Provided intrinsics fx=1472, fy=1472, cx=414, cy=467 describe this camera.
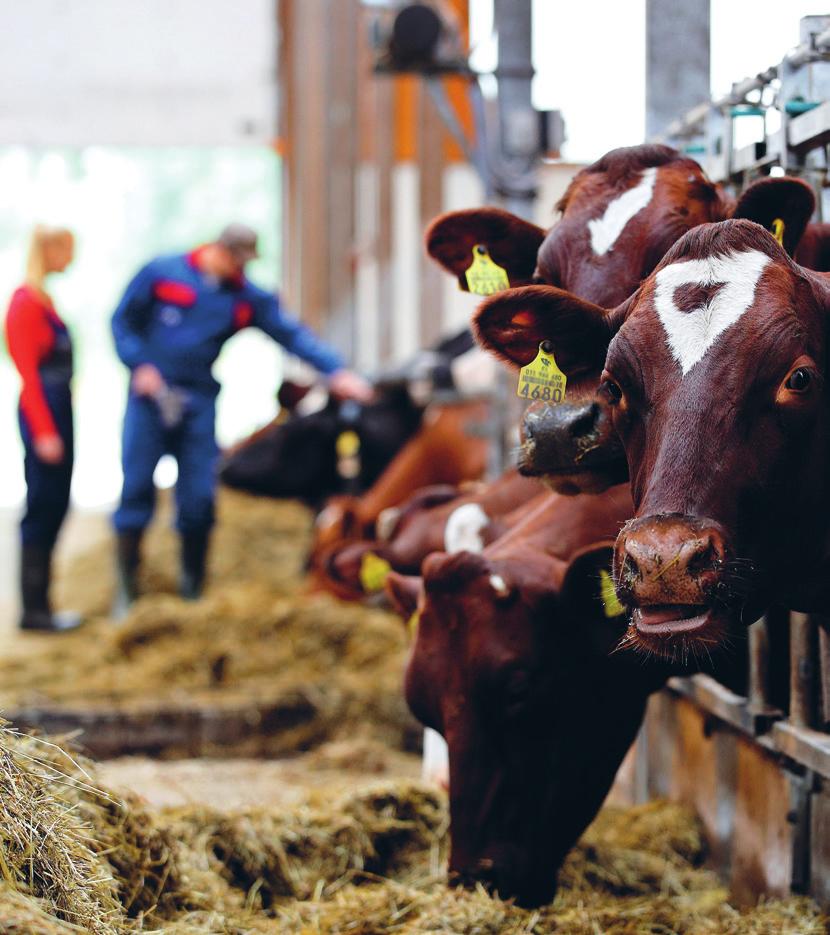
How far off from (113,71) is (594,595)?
17.2 metres

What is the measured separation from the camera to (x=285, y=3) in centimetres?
2064

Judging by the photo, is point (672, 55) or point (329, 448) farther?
point (329, 448)

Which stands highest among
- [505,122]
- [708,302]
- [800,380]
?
[505,122]

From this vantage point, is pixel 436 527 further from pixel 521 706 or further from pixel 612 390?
pixel 612 390

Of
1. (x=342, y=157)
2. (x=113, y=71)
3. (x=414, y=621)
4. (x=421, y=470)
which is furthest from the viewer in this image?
(x=113, y=71)

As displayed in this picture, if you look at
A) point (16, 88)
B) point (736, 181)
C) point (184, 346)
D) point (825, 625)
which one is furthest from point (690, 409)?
point (16, 88)

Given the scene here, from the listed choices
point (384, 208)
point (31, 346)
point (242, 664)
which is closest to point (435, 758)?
point (242, 664)

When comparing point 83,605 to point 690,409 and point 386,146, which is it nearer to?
point 386,146

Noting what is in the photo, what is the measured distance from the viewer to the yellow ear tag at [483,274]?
376cm

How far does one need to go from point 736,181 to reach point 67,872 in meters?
2.52

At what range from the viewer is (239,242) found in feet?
26.2

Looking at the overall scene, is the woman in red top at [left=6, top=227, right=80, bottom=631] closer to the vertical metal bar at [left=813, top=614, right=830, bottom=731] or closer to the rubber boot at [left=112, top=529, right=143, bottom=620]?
the rubber boot at [left=112, top=529, right=143, bottom=620]

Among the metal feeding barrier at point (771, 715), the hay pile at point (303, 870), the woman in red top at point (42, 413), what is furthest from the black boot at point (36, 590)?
the metal feeding barrier at point (771, 715)

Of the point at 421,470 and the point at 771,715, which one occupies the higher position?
the point at 771,715
